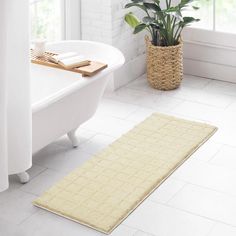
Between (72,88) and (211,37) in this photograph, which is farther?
(211,37)

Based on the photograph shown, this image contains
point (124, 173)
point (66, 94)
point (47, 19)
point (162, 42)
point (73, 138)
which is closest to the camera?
point (66, 94)

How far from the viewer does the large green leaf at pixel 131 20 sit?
5273 millimetres

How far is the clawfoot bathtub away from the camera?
3.86 metres

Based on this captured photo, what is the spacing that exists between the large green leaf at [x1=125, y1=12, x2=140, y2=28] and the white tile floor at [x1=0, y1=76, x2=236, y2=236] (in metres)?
0.53

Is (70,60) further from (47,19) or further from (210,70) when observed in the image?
(210,70)

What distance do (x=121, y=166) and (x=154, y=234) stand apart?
2.50 feet

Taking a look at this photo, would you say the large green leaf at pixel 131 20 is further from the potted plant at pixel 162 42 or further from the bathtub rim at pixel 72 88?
the bathtub rim at pixel 72 88

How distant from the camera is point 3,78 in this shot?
11.0ft

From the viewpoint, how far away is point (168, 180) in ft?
13.2

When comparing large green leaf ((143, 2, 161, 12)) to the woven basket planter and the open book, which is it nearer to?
the woven basket planter

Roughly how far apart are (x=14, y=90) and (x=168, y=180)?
111cm

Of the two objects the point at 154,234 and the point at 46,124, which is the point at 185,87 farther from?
the point at 154,234

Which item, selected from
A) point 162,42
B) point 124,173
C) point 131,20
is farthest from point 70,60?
point 162,42

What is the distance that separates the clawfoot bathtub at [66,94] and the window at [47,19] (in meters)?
0.51
